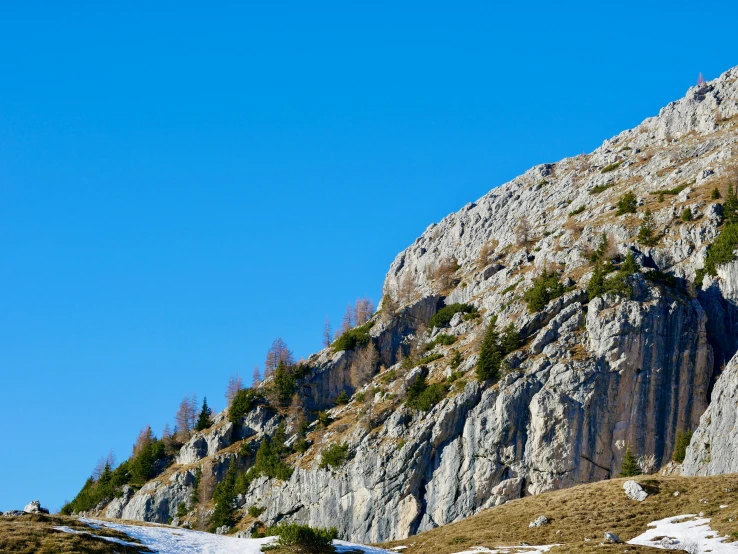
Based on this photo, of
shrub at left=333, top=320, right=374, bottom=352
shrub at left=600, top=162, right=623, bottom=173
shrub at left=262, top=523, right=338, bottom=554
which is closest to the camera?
shrub at left=262, top=523, right=338, bottom=554

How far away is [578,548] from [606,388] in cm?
5120

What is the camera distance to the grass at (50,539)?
169ft

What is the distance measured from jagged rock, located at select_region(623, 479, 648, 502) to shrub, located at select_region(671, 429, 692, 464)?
93.1 feet

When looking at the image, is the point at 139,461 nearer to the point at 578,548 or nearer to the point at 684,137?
the point at 578,548

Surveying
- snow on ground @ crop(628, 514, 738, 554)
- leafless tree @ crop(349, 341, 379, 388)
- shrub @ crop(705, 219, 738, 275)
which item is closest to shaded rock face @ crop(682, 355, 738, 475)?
shrub @ crop(705, 219, 738, 275)

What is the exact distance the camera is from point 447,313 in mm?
146875

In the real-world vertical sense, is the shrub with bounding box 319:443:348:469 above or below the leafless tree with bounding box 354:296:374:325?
below

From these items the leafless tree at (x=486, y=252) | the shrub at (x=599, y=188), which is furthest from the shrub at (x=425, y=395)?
the shrub at (x=599, y=188)

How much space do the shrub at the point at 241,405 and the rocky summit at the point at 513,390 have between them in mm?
582

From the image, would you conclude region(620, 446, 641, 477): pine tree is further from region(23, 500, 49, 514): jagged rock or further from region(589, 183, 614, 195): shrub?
region(589, 183, 614, 195): shrub

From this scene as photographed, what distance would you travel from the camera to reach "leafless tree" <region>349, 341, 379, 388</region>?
144 meters

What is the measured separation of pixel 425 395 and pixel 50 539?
2675 inches

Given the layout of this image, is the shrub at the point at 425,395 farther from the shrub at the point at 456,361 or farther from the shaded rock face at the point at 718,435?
the shaded rock face at the point at 718,435

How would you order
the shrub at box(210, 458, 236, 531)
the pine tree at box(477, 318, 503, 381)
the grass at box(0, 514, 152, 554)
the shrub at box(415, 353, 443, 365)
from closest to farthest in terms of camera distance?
1. the grass at box(0, 514, 152, 554)
2. the pine tree at box(477, 318, 503, 381)
3. the shrub at box(210, 458, 236, 531)
4. the shrub at box(415, 353, 443, 365)
